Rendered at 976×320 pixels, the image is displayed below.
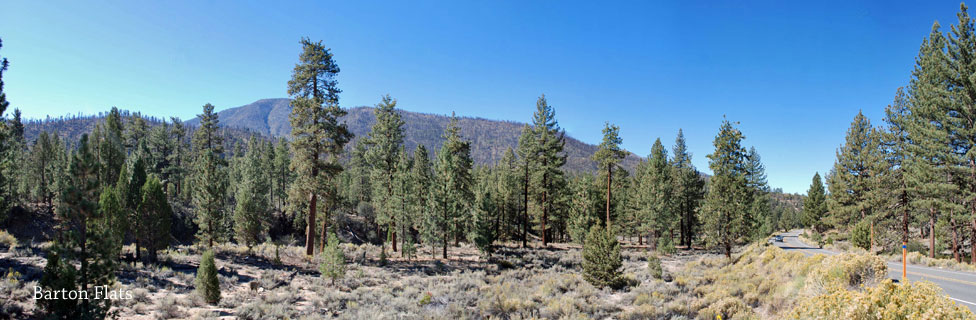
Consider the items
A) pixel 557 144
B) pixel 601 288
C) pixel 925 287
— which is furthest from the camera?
pixel 557 144

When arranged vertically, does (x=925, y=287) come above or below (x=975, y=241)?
above

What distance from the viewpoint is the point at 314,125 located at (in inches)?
726

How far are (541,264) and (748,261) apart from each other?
1187 centimetres

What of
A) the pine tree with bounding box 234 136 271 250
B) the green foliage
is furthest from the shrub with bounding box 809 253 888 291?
the pine tree with bounding box 234 136 271 250

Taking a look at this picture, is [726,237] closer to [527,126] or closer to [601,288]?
[601,288]

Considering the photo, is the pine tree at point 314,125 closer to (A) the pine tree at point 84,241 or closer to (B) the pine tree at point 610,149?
(A) the pine tree at point 84,241

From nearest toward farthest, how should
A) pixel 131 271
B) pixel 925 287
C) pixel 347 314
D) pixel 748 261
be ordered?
pixel 925 287 < pixel 347 314 < pixel 131 271 < pixel 748 261

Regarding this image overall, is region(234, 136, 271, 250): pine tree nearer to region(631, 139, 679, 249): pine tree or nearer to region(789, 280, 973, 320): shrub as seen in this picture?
region(789, 280, 973, 320): shrub

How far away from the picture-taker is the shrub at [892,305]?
552 cm

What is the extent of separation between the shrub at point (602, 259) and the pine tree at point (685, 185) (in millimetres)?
22668

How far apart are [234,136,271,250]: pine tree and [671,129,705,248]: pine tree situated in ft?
123

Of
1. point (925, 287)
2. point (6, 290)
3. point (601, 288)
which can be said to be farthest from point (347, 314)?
point (925, 287)

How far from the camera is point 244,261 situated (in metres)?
18.4

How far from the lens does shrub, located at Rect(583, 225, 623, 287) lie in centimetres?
1639
